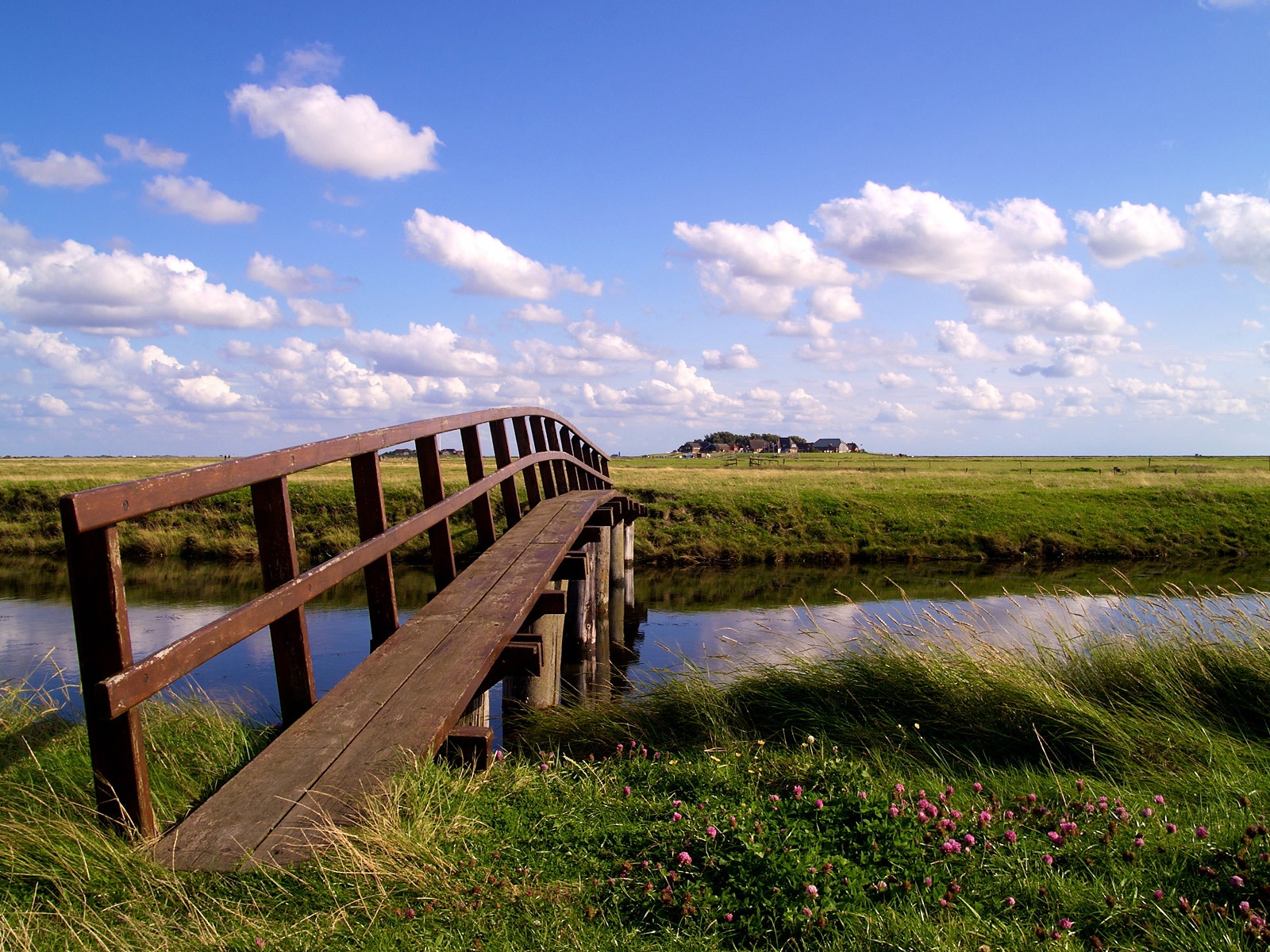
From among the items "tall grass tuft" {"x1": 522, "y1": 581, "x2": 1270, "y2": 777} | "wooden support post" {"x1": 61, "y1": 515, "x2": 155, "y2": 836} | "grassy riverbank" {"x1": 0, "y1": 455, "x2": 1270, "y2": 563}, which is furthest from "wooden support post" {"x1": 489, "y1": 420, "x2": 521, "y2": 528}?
"grassy riverbank" {"x1": 0, "y1": 455, "x2": 1270, "y2": 563}

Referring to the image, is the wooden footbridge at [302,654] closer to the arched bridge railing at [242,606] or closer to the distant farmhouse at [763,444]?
the arched bridge railing at [242,606]

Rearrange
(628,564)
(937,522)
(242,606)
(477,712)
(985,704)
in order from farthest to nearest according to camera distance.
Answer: (937,522)
(628,564)
(477,712)
(985,704)
(242,606)

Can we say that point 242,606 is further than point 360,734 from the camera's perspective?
No

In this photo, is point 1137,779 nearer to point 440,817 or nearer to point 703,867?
point 703,867

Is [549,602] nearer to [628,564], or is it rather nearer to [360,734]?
[360,734]

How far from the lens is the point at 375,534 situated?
468 cm

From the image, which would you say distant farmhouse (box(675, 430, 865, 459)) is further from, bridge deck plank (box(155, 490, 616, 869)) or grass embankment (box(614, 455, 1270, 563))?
bridge deck plank (box(155, 490, 616, 869))

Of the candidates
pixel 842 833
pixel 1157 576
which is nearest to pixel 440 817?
pixel 842 833

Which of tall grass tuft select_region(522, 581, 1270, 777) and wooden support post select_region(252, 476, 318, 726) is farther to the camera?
tall grass tuft select_region(522, 581, 1270, 777)

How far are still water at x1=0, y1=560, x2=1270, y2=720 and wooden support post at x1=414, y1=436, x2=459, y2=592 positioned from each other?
1767 millimetres

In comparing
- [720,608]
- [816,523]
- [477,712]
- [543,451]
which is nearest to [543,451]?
[543,451]

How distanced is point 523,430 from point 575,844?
19.7 feet

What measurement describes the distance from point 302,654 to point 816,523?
80.3ft

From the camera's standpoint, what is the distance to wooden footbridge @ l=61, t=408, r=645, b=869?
105 inches
